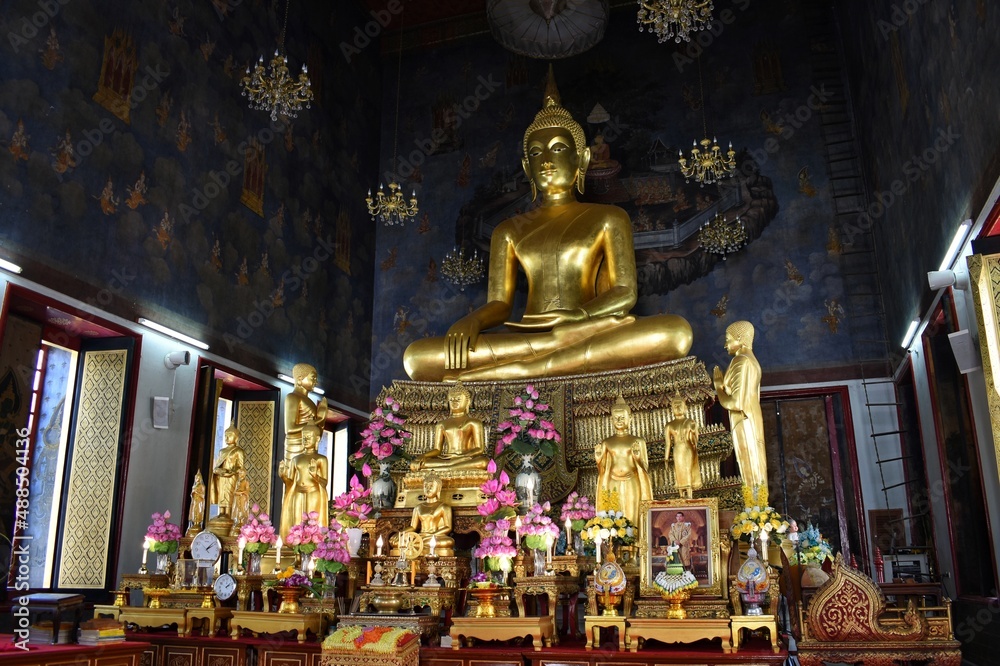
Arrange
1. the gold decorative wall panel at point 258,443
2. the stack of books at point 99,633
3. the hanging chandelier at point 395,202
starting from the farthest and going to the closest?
the hanging chandelier at point 395,202 < the gold decorative wall panel at point 258,443 < the stack of books at point 99,633

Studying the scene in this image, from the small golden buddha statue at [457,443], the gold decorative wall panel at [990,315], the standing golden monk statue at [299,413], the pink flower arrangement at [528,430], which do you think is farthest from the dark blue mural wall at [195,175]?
the gold decorative wall panel at [990,315]

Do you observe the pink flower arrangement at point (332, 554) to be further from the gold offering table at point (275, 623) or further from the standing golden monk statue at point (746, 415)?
the standing golden monk statue at point (746, 415)

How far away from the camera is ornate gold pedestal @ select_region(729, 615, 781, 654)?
14.1 feet

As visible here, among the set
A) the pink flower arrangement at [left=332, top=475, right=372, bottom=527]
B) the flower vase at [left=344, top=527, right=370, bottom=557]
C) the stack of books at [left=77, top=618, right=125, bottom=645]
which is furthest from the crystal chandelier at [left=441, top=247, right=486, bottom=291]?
the stack of books at [left=77, top=618, right=125, bottom=645]

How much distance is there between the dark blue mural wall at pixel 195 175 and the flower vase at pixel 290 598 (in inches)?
110

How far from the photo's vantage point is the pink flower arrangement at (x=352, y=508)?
19.5 feet

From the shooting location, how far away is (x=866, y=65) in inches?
340

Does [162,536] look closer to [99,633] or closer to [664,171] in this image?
[99,633]

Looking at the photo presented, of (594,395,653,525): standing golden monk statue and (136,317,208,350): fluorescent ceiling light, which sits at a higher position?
(136,317,208,350): fluorescent ceiling light

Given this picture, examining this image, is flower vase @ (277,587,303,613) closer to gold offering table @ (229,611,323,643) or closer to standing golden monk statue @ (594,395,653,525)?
gold offering table @ (229,611,323,643)

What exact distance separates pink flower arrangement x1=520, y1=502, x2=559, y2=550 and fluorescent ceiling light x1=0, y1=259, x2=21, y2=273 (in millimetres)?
3799

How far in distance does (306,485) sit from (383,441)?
69cm

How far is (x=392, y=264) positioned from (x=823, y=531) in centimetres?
613

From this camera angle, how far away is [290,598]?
5348 mm
